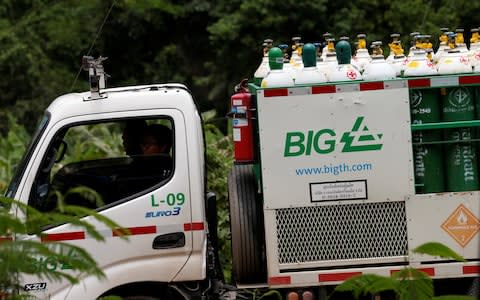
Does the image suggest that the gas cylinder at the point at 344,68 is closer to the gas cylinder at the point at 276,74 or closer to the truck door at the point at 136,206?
the gas cylinder at the point at 276,74

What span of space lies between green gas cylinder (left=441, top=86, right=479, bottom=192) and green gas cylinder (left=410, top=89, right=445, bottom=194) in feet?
0.18

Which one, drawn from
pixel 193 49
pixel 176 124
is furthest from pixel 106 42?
pixel 176 124

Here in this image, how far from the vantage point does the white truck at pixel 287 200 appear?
7.21m

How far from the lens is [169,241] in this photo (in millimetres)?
7445

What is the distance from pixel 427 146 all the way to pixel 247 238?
1.39 meters

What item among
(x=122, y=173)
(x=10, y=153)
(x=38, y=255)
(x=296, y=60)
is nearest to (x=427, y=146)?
(x=296, y=60)

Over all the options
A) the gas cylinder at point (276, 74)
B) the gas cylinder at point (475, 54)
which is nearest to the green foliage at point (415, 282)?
the gas cylinder at point (276, 74)

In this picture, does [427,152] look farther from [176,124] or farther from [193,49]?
[193,49]

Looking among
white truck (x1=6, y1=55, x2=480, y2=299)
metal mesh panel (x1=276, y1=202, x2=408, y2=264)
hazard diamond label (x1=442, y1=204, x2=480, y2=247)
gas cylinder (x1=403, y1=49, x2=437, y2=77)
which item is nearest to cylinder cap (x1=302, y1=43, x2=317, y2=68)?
white truck (x1=6, y1=55, x2=480, y2=299)

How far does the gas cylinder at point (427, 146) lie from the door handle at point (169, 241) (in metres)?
1.66

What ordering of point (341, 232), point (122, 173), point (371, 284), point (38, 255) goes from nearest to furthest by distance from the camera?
point (38, 255)
point (371, 284)
point (341, 232)
point (122, 173)

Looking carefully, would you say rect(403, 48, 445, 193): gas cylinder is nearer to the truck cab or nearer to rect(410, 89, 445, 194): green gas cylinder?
rect(410, 89, 445, 194): green gas cylinder

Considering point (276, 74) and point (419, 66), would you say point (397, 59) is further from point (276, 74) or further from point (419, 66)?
point (276, 74)

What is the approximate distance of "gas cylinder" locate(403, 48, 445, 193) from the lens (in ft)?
24.0
